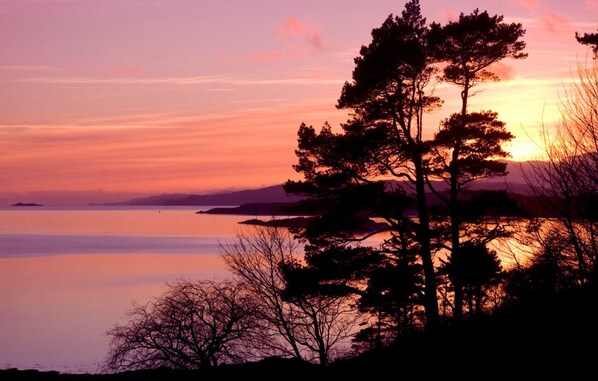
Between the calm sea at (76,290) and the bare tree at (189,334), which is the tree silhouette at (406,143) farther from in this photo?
the calm sea at (76,290)

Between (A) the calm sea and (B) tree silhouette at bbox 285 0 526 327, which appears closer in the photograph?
(B) tree silhouette at bbox 285 0 526 327

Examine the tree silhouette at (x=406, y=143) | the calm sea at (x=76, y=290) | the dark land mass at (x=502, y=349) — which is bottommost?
the calm sea at (x=76, y=290)

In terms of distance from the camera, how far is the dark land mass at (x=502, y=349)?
12.5 meters

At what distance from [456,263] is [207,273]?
5266cm

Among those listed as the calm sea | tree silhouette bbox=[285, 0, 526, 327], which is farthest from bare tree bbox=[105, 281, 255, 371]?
the calm sea

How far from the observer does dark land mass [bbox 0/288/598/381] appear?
493 inches

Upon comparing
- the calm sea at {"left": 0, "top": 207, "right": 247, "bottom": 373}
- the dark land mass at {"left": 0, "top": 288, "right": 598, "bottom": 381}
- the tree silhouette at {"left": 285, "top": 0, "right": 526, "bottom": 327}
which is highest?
the tree silhouette at {"left": 285, "top": 0, "right": 526, "bottom": 327}

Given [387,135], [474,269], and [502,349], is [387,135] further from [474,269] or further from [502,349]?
[502,349]

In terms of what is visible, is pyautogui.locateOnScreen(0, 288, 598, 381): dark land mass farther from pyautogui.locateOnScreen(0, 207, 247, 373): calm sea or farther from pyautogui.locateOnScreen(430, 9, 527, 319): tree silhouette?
pyautogui.locateOnScreen(0, 207, 247, 373): calm sea

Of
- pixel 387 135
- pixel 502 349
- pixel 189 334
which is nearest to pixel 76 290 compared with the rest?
pixel 189 334

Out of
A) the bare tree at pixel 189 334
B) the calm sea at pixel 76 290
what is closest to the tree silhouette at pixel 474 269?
the bare tree at pixel 189 334

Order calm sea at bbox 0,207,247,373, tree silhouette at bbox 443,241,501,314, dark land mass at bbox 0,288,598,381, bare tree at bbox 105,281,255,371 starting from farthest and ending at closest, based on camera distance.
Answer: calm sea at bbox 0,207,247,373 < bare tree at bbox 105,281,255,371 < tree silhouette at bbox 443,241,501,314 < dark land mass at bbox 0,288,598,381

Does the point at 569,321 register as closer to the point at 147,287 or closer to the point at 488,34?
the point at 488,34

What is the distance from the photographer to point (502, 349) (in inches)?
540
